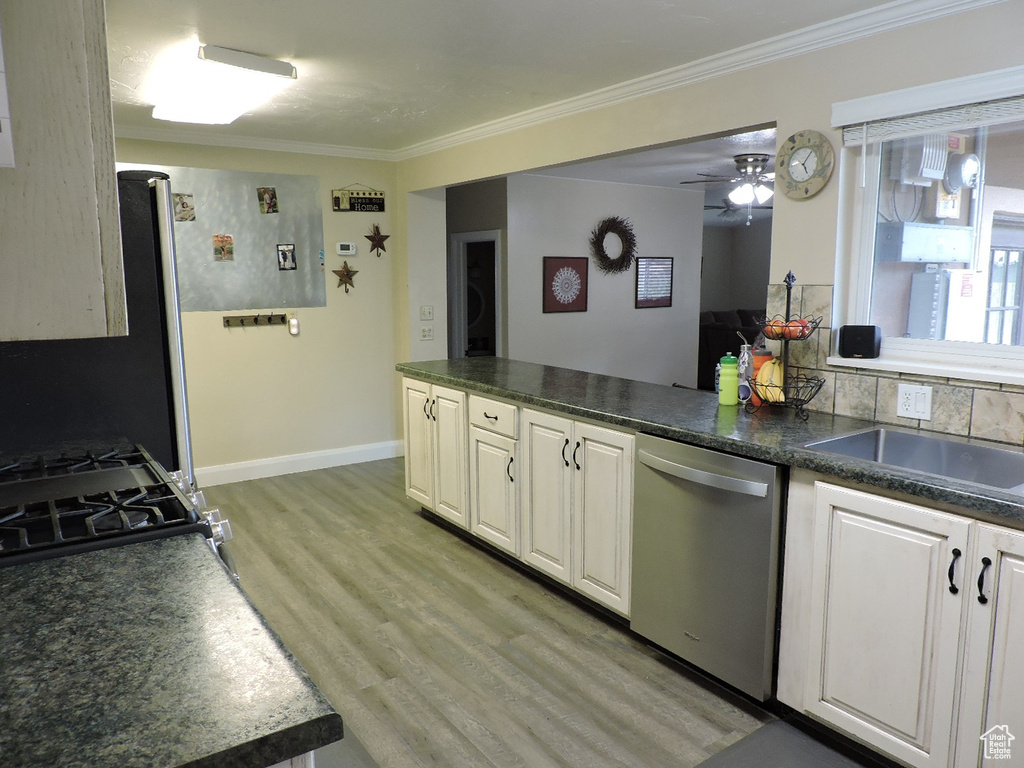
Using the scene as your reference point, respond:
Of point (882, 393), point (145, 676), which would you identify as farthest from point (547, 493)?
point (145, 676)

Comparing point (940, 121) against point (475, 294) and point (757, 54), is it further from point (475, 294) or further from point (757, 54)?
point (475, 294)

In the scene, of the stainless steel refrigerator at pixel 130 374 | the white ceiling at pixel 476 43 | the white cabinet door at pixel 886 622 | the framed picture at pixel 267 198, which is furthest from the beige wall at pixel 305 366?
the white cabinet door at pixel 886 622

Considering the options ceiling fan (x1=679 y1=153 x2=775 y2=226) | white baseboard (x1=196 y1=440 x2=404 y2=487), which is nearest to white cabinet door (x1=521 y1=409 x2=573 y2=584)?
white baseboard (x1=196 y1=440 x2=404 y2=487)

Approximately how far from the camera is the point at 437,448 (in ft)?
12.9

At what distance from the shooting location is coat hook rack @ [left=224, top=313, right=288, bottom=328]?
486 cm

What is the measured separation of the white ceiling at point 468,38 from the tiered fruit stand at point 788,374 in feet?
3.07

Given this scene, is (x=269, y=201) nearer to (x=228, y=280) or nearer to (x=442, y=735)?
(x=228, y=280)

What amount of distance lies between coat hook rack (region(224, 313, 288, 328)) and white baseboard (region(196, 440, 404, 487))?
979 millimetres

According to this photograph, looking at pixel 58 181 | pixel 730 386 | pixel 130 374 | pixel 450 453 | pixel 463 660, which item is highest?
pixel 58 181

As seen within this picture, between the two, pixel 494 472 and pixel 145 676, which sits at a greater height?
pixel 145 676

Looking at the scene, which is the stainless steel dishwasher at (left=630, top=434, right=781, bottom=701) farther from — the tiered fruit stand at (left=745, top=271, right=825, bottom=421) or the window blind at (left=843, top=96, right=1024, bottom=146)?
the window blind at (left=843, top=96, right=1024, bottom=146)

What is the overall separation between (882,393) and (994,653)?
1021 millimetres

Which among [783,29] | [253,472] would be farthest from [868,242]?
[253,472]

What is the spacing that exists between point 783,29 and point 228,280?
3.70m
